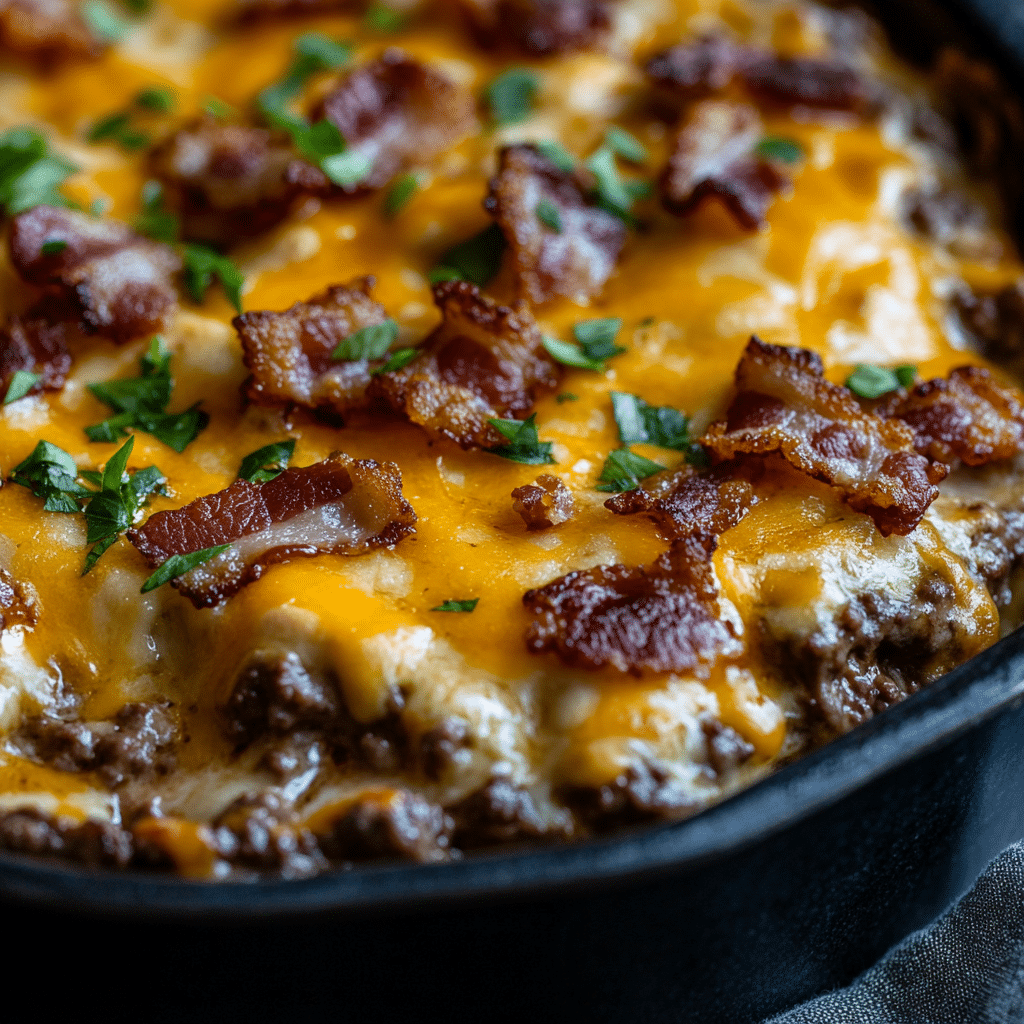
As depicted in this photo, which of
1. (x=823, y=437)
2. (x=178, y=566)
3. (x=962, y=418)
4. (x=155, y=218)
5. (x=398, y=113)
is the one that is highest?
(x=962, y=418)

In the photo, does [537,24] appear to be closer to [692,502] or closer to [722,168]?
[722,168]

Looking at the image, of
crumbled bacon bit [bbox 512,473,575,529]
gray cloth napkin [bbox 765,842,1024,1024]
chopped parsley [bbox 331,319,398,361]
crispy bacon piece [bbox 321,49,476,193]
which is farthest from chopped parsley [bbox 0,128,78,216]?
gray cloth napkin [bbox 765,842,1024,1024]

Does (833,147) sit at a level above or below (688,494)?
above

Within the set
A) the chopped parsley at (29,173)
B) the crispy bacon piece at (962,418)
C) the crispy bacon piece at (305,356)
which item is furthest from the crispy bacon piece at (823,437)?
the chopped parsley at (29,173)

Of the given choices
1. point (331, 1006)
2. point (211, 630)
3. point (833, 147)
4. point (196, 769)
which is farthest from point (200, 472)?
point (833, 147)

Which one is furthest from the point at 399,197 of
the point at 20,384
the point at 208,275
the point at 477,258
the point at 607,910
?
the point at 607,910

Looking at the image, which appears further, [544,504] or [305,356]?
[305,356]

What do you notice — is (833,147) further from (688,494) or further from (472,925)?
(472,925)

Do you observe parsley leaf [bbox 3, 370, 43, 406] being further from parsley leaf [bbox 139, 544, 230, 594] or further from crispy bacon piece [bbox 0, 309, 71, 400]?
parsley leaf [bbox 139, 544, 230, 594]
